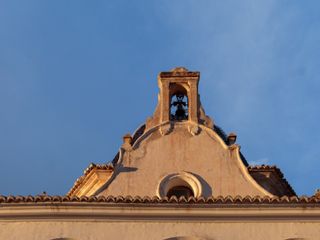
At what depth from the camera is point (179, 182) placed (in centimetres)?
2394

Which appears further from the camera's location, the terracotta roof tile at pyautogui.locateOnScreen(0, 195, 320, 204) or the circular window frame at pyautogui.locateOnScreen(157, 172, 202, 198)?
the circular window frame at pyautogui.locateOnScreen(157, 172, 202, 198)

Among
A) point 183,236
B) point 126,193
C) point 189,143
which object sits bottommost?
point 183,236

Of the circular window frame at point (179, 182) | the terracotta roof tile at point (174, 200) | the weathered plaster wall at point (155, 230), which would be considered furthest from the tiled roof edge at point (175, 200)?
the circular window frame at point (179, 182)

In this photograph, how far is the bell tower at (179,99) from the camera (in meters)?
25.1

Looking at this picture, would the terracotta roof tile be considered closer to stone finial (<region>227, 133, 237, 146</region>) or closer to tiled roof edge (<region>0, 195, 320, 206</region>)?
tiled roof edge (<region>0, 195, 320, 206</region>)

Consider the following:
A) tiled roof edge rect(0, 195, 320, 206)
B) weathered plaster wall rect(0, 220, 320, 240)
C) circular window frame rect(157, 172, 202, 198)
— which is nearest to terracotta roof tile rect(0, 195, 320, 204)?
tiled roof edge rect(0, 195, 320, 206)

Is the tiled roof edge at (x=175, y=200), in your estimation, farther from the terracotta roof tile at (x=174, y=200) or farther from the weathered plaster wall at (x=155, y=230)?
the weathered plaster wall at (x=155, y=230)

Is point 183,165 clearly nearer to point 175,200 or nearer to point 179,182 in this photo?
point 179,182

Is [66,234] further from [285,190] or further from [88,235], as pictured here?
[285,190]

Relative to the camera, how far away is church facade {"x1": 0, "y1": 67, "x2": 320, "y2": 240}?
858 inches

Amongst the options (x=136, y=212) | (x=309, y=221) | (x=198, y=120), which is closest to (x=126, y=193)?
(x=136, y=212)

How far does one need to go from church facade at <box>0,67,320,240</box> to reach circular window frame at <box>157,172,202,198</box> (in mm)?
26

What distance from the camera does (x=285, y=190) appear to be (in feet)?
84.1

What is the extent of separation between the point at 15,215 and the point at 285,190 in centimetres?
788
